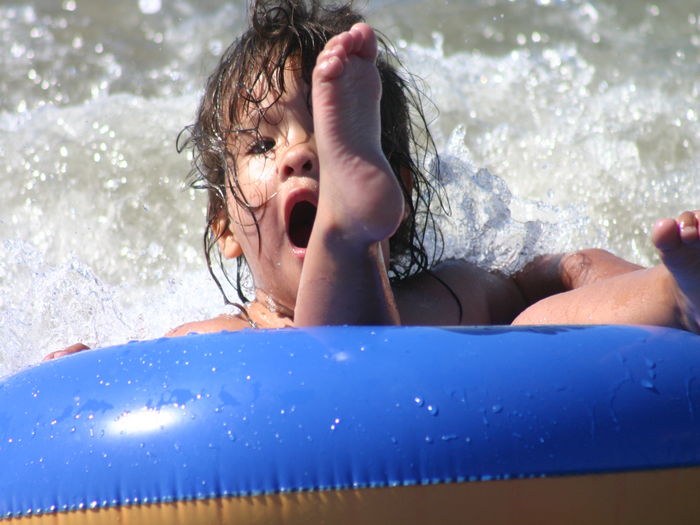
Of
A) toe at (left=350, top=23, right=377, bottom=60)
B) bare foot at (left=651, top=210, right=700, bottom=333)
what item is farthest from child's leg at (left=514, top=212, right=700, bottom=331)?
toe at (left=350, top=23, right=377, bottom=60)

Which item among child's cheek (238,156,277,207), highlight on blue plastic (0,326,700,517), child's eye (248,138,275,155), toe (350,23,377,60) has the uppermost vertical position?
toe (350,23,377,60)

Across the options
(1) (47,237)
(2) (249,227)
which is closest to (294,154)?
(2) (249,227)

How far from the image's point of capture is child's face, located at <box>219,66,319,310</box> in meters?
1.85

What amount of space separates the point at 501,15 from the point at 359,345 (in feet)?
11.9

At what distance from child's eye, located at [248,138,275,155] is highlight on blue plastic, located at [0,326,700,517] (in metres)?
0.65

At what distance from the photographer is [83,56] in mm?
4531

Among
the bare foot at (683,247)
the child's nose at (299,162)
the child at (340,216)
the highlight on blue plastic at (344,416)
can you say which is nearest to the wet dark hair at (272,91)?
the child at (340,216)

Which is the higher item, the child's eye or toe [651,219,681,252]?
the child's eye

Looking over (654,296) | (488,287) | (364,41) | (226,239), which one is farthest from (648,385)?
(226,239)

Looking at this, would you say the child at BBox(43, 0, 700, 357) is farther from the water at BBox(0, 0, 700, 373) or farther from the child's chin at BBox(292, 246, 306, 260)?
the water at BBox(0, 0, 700, 373)

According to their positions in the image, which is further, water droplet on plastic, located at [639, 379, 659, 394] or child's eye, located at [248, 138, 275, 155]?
child's eye, located at [248, 138, 275, 155]

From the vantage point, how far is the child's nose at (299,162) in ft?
6.04

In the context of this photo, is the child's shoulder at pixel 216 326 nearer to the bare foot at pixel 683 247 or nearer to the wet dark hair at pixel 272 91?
the wet dark hair at pixel 272 91

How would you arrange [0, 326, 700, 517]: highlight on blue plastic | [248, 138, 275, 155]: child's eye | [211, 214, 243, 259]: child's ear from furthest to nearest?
[211, 214, 243, 259]: child's ear
[248, 138, 275, 155]: child's eye
[0, 326, 700, 517]: highlight on blue plastic
